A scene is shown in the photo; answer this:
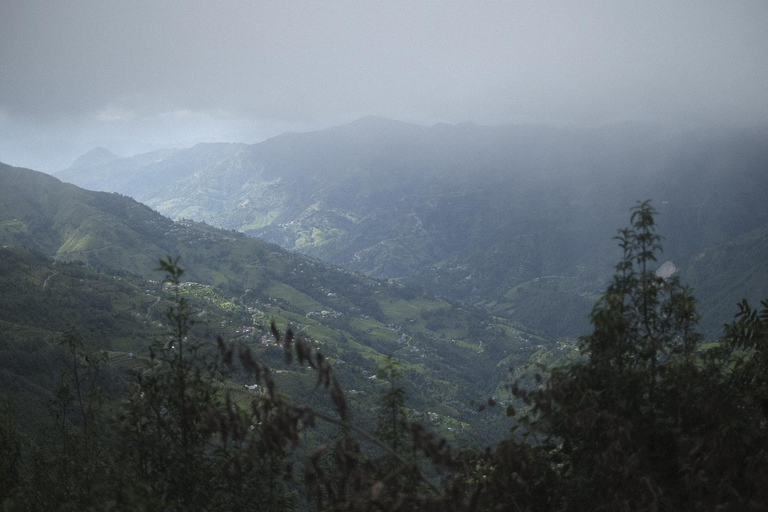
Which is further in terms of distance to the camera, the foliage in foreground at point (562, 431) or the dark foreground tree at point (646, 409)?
the dark foreground tree at point (646, 409)

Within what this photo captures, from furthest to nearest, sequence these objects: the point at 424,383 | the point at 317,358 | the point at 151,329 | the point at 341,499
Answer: the point at 424,383 → the point at 151,329 → the point at 341,499 → the point at 317,358

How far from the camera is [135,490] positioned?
8055 mm

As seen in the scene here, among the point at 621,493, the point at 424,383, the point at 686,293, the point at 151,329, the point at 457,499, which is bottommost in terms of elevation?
the point at 424,383

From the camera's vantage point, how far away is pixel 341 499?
7.04 meters

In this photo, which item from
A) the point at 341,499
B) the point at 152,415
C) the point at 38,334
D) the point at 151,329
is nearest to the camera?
the point at 341,499

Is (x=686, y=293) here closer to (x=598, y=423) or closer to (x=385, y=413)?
(x=598, y=423)

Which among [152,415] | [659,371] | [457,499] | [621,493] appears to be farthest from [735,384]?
[152,415]

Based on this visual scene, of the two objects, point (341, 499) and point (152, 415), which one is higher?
point (152, 415)

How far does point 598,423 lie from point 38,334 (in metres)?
118

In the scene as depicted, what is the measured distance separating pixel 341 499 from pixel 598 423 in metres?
4.43

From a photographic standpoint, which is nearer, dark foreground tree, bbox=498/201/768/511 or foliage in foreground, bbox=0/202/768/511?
foliage in foreground, bbox=0/202/768/511

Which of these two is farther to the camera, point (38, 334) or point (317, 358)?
point (38, 334)

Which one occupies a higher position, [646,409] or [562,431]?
[646,409]

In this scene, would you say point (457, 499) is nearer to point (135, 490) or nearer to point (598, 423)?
point (598, 423)
